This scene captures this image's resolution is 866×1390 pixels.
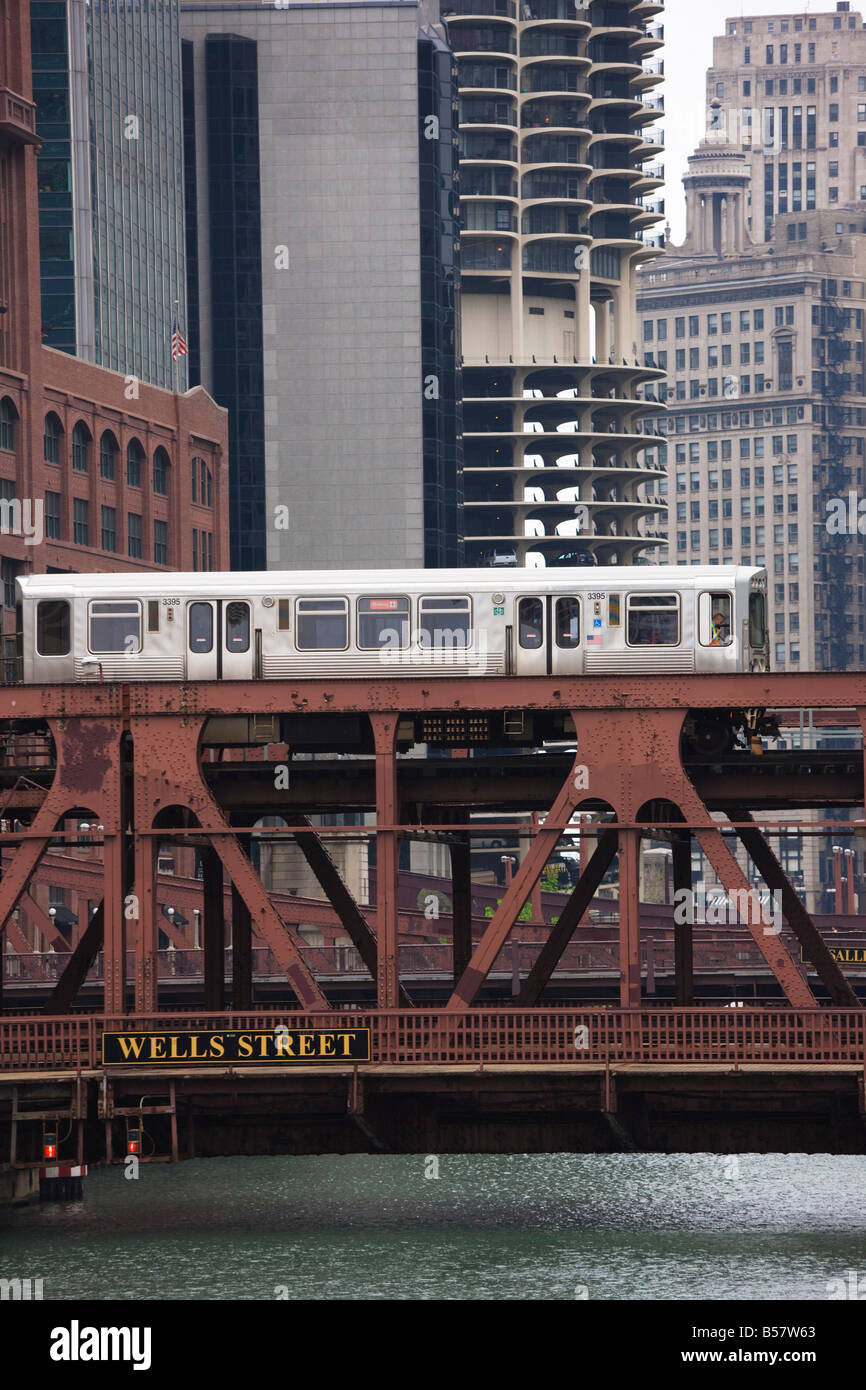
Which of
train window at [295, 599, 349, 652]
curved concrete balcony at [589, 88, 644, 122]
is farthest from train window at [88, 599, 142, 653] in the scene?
curved concrete balcony at [589, 88, 644, 122]

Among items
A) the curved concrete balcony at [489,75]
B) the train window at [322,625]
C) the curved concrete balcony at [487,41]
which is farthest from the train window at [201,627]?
the curved concrete balcony at [487,41]

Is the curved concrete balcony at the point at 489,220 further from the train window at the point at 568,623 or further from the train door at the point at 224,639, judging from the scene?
the train window at the point at 568,623

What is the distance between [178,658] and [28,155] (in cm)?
6241

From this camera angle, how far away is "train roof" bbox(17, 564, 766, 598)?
40.1 meters

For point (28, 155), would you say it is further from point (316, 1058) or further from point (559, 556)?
point (559, 556)

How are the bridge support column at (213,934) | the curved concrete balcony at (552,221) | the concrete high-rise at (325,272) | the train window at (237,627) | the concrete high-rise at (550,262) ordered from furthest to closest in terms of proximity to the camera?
the curved concrete balcony at (552,221) → the concrete high-rise at (550,262) → the concrete high-rise at (325,272) → the bridge support column at (213,934) → the train window at (237,627)

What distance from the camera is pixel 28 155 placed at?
97938mm

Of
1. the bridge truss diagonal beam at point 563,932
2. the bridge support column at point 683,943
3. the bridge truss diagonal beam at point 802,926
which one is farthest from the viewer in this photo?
the bridge support column at point 683,943

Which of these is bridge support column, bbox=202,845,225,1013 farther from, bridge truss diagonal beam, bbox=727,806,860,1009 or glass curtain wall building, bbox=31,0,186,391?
glass curtain wall building, bbox=31,0,186,391

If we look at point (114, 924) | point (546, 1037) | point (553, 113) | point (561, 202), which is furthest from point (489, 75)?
point (546, 1037)

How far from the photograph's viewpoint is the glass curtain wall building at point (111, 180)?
132 m

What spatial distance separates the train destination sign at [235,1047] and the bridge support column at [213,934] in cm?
611

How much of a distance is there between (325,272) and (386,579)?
388 ft

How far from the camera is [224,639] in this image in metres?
40.8
